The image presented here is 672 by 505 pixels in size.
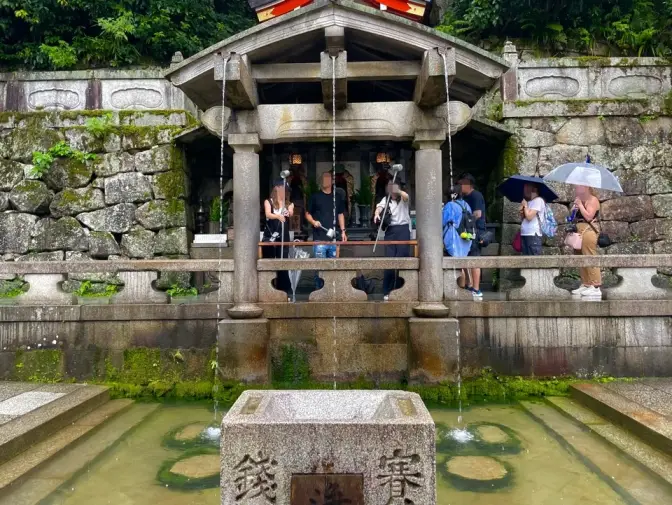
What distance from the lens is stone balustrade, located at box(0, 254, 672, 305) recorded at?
708cm

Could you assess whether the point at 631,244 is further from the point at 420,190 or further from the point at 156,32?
the point at 156,32

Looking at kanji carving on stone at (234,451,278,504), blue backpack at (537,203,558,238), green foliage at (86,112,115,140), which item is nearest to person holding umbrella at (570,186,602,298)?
blue backpack at (537,203,558,238)

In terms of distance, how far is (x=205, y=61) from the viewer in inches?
264

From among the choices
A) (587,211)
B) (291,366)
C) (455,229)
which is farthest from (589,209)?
(291,366)

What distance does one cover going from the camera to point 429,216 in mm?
7109

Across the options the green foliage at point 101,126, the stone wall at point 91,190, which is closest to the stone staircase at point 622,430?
the stone wall at point 91,190

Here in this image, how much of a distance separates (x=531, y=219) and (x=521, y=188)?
1.18 meters

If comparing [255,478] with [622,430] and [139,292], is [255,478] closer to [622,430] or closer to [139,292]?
[622,430]

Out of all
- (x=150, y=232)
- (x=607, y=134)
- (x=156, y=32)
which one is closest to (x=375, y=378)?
(x=150, y=232)

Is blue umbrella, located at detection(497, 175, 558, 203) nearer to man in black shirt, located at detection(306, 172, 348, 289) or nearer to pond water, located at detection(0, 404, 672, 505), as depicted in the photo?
man in black shirt, located at detection(306, 172, 348, 289)

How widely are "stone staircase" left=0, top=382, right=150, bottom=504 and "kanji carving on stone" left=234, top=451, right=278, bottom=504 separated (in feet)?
7.44

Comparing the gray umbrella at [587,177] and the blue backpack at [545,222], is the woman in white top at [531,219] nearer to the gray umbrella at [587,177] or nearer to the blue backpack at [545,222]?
the blue backpack at [545,222]

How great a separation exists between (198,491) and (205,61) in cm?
548

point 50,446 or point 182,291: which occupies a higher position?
point 182,291
